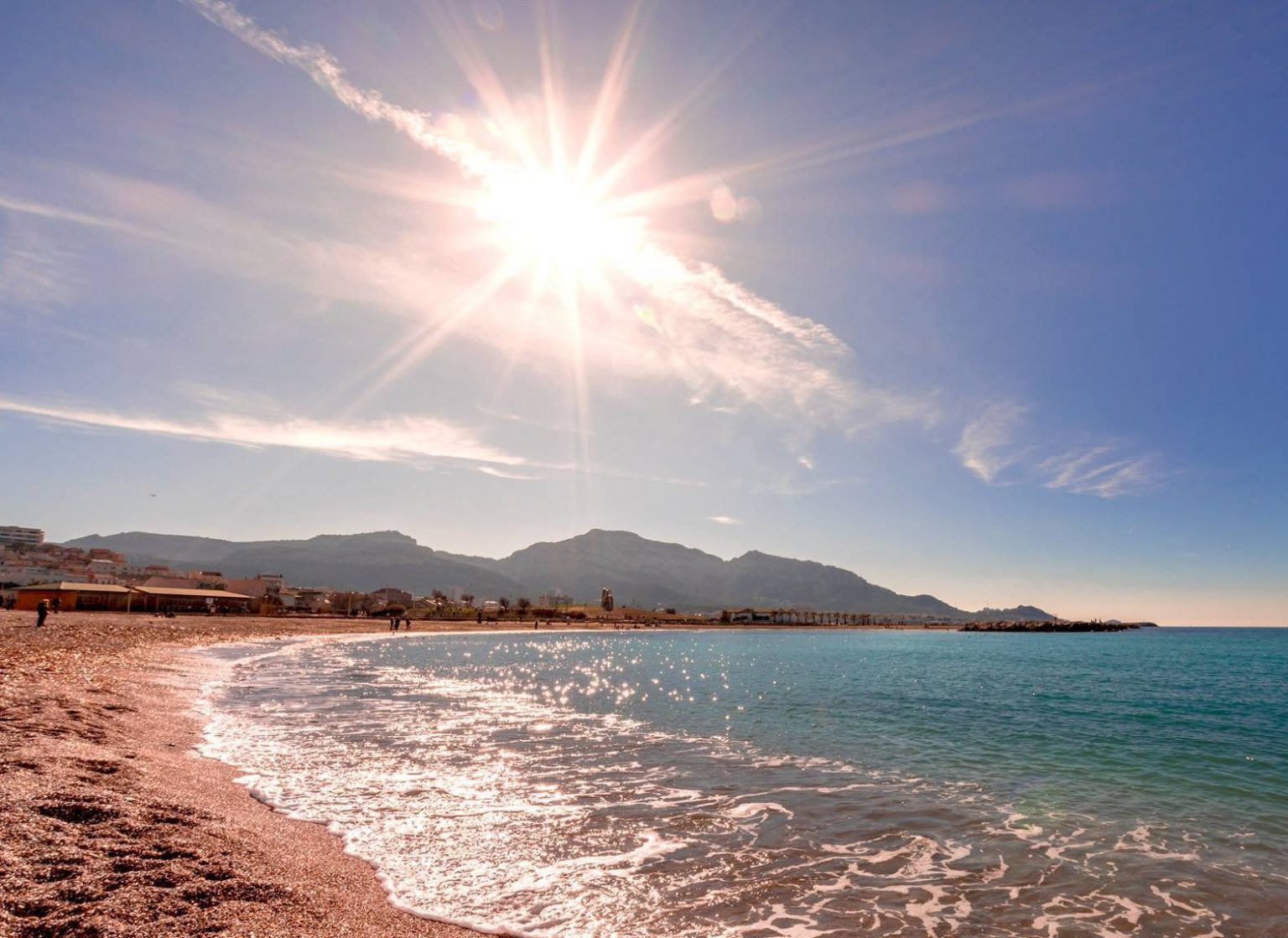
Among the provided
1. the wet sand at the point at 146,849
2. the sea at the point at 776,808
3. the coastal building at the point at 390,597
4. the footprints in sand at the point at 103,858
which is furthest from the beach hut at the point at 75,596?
the coastal building at the point at 390,597

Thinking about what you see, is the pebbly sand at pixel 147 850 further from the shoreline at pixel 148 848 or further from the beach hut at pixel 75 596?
the beach hut at pixel 75 596

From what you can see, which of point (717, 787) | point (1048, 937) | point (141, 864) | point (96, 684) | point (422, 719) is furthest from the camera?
point (422, 719)

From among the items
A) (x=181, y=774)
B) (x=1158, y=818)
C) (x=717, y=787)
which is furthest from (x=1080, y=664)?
(x=181, y=774)

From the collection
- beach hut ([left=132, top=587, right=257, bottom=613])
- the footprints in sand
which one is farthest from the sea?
beach hut ([left=132, top=587, right=257, bottom=613])

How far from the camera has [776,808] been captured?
550 inches

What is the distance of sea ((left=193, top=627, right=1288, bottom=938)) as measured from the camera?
9234 millimetres

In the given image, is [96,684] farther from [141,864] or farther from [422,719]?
[141,864]

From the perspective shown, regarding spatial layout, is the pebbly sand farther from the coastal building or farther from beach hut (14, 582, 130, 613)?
the coastal building

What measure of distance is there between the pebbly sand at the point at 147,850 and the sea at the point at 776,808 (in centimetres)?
81

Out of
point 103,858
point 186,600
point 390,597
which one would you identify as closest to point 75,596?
point 186,600

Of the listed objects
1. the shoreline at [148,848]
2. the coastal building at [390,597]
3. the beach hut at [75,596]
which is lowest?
the coastal building at [390,597]

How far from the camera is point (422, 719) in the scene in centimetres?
2355

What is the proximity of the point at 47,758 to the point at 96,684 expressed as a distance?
13.7 m

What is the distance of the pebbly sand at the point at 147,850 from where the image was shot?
21.1 feet
